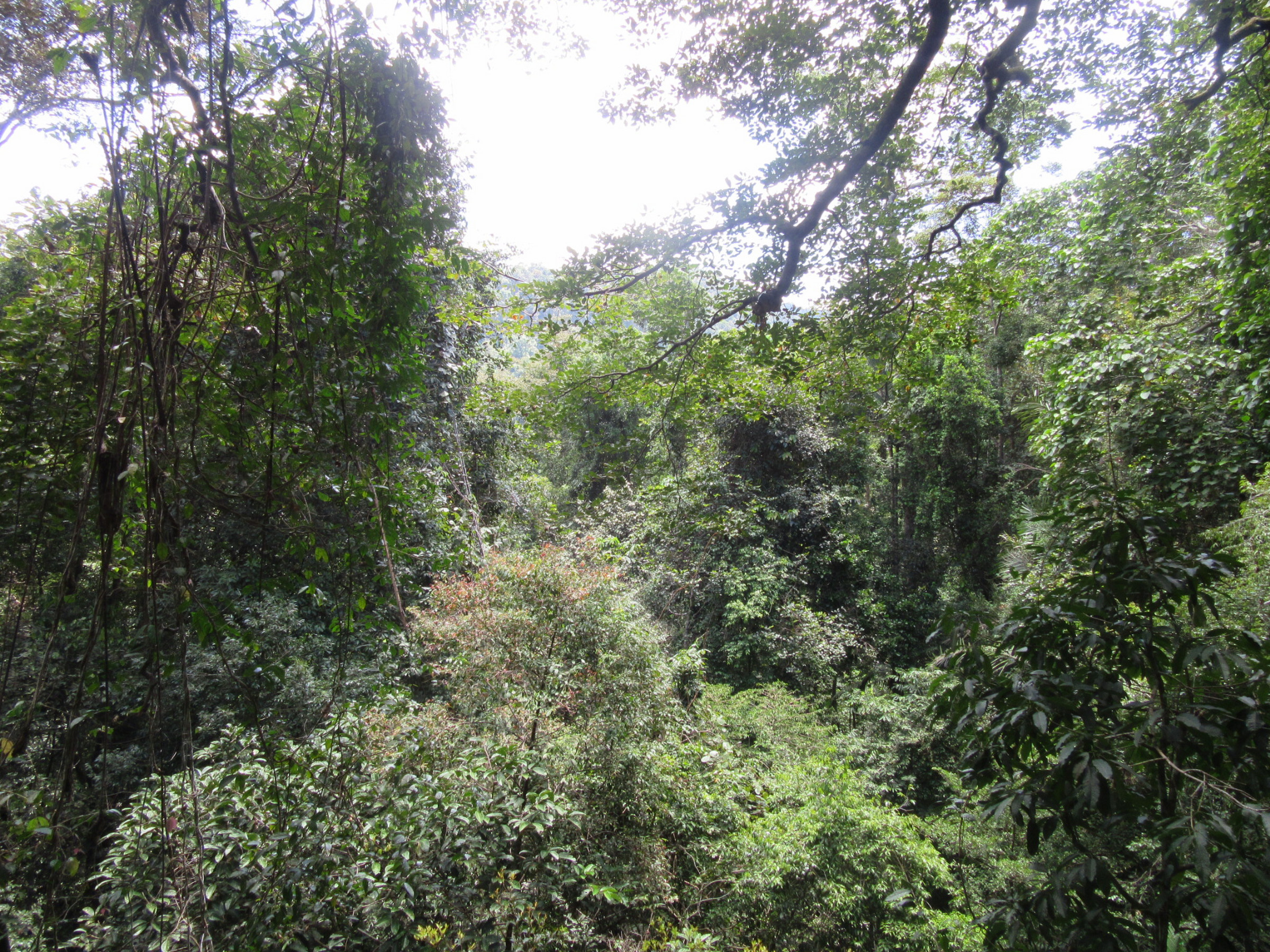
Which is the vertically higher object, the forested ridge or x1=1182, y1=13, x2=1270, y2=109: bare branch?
x1=1182, y1=13, x2=1270, y2=109: bare branch

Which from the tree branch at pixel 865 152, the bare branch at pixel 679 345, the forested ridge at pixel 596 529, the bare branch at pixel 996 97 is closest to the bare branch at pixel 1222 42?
the forested ridge at pixel 596 529

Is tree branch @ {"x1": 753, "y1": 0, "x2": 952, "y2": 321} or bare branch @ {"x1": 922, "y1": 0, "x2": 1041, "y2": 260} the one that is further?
bare branch @ {"x1": 922, "y1": 0, "x2": 1041, "y2": 260}

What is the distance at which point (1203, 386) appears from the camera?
163 inches

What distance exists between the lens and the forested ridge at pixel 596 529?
1.17 m

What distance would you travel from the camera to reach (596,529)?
784 cm

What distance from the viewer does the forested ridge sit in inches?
46.2

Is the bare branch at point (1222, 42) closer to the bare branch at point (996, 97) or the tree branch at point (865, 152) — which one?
the bare branch at point (996, 97)

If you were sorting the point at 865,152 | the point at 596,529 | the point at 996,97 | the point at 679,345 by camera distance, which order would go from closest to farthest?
1. the point at 865,152
2. the point at 996,97
3. the point at 679,345
4. the point at 596,529

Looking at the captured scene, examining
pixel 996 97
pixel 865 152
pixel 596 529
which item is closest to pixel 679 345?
pixel 865 152

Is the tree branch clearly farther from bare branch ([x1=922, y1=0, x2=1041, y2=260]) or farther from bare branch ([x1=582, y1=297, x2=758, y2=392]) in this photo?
bare branch ([x1=922, y1=0, x2=1041, y2=260])

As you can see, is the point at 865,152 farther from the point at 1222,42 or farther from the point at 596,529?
the point at 596,529

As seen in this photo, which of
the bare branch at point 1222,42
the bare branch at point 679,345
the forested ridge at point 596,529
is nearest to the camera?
the forested ridge at point 596,529

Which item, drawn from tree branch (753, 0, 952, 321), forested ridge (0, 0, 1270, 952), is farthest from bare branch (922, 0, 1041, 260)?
tree branch (753, 0, 952, 321)

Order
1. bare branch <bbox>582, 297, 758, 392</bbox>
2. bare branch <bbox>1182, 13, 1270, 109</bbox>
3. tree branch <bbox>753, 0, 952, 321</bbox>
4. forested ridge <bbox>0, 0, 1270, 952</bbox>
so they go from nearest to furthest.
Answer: forested ridge <bbox>0, 0, 1270, 952</bbox>, tree branch <bbox>753, 0, 952, 321</bbox>, bare branch <bbox>1182, 13, 1270, 109</bbox>, bare branch <bbox>582, 297, 758, 392</bbox>
